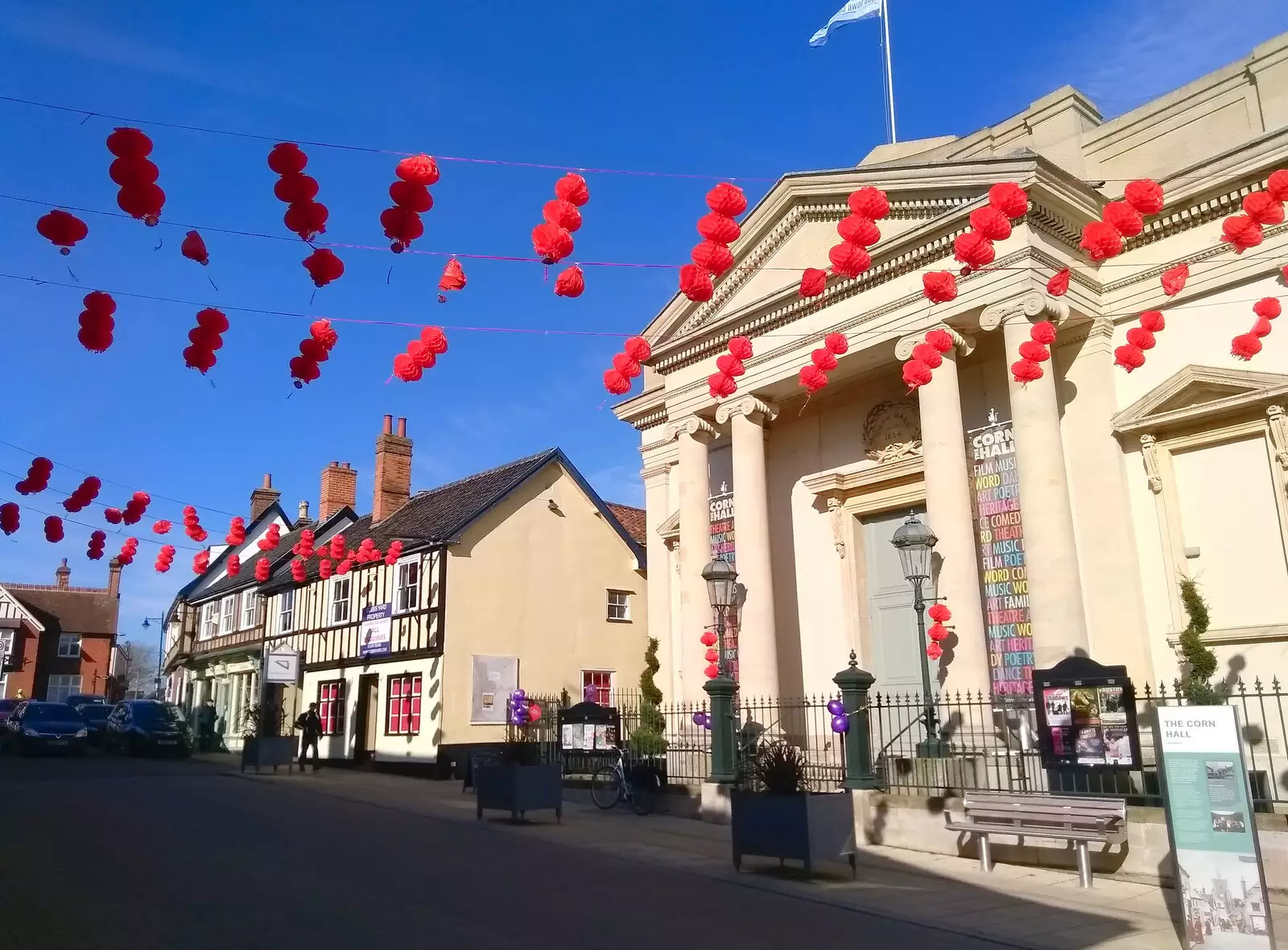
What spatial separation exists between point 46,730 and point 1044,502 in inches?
1089

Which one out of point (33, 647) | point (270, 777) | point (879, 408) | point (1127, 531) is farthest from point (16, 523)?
point (33, 647)

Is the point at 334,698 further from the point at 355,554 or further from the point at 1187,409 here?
the point at 1187,409

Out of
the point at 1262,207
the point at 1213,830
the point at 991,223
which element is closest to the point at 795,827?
the point at 1213,830

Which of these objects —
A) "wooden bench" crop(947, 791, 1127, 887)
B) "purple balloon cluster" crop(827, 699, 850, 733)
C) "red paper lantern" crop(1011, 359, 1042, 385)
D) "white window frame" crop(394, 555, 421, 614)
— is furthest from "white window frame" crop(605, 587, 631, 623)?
"wooden bench" crop(947, 791, 1127, 887)

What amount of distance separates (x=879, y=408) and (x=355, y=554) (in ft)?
49.5

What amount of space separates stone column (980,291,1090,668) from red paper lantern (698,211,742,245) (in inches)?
208

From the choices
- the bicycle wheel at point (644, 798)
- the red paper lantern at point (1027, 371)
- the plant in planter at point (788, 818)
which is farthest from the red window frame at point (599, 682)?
the red paper lantern at point (1027, 371)

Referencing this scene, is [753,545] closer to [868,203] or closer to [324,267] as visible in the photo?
[868,203]

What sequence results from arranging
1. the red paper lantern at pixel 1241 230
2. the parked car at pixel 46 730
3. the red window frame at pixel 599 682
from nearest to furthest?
1. the red paper lantern at pixel 1241 230
2. the red window frame at pixel 599 682
3. the parked car at pixel 46 730

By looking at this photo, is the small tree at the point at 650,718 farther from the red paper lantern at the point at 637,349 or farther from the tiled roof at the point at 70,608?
the tiled roof at the point at 70,608

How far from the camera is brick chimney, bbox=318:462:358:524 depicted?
3372 cm

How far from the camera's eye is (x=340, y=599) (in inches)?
1123

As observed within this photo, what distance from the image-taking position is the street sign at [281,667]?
2366 cm

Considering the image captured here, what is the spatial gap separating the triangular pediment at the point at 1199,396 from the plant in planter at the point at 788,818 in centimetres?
652
